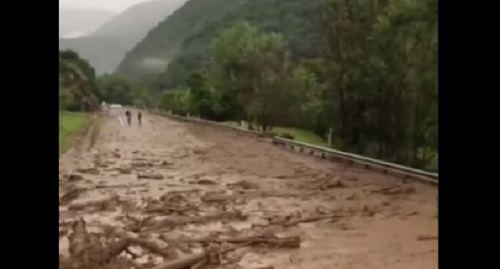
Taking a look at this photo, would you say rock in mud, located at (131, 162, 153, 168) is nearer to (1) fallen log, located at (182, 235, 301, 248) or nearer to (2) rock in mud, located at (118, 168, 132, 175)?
(2) rock in mud, located at (118, 168, 132, 175)

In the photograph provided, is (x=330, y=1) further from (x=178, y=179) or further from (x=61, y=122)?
(x=61, y=122)

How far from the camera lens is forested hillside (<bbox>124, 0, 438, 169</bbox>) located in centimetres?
222

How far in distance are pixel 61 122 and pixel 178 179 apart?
369mm

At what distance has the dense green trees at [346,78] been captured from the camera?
2.22 m

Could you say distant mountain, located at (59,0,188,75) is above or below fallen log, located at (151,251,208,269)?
above

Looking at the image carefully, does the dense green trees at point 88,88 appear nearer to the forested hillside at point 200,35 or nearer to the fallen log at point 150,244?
the forested hillside at point 200,35

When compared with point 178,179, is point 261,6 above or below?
above

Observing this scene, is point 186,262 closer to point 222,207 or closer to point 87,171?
point 222,207

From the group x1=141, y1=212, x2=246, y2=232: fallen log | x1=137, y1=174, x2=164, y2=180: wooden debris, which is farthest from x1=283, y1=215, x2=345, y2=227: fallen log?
x1=137, y1=174, x2=164, y2=180: wooden debris

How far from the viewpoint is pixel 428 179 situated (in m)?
2.20

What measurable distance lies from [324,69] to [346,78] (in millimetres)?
72
